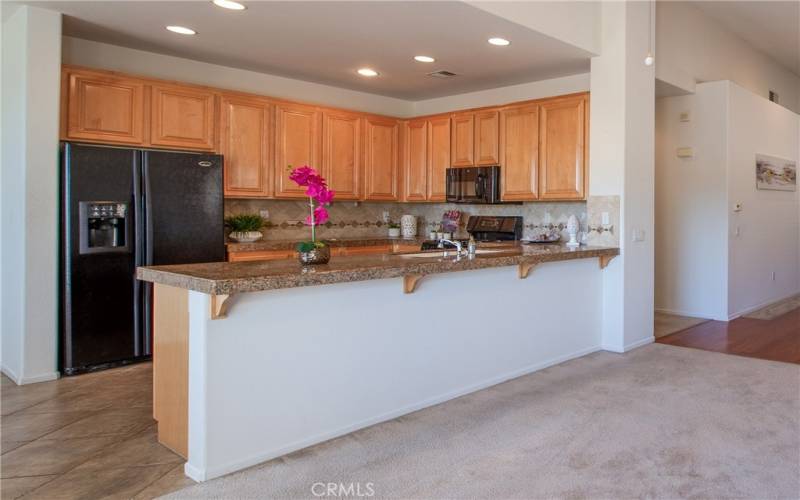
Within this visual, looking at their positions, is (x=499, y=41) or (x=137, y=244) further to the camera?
(x=499, y=41)

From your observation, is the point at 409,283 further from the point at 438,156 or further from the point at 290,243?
the point at 438,156

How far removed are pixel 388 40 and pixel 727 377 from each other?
3403 millimetres

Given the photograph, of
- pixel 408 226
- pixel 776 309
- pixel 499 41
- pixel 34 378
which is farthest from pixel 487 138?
pixel 34 378

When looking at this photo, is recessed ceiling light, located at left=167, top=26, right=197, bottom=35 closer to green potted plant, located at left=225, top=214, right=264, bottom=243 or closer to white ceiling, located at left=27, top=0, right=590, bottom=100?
white ceiling, located at left=27, top=0, right=590, bottom=100

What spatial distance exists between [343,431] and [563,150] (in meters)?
3.45

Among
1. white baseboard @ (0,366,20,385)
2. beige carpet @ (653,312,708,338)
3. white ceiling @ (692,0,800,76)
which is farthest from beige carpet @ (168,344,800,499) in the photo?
white ceiling @ (692,0,800,76)

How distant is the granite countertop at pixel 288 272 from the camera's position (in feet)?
7.90

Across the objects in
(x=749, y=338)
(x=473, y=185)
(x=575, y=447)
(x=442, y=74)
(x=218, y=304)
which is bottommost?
(x=575, y=447)

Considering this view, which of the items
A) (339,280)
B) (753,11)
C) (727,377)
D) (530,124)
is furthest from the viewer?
(753,11)

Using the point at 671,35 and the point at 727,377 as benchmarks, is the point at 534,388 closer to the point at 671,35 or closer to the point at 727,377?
the point at 727,377

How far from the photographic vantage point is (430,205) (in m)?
7.14

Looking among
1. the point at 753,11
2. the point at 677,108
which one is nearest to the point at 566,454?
the point at 677,108

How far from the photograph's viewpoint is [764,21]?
21.7ft

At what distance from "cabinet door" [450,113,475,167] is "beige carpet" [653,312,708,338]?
245cm
